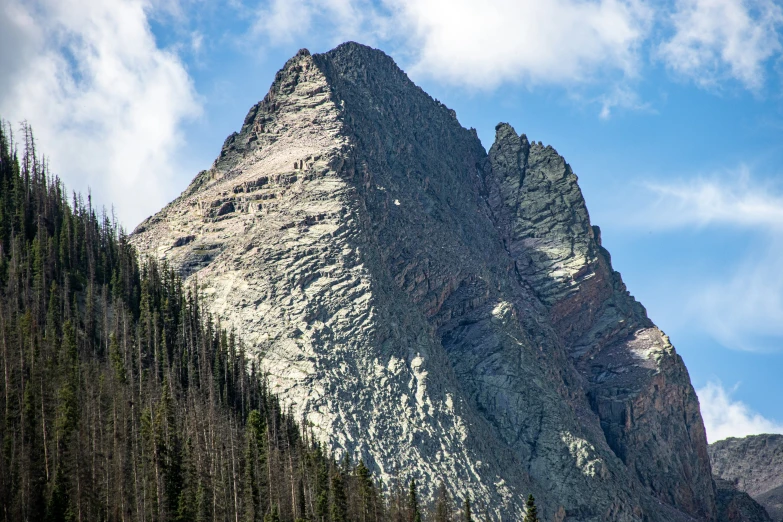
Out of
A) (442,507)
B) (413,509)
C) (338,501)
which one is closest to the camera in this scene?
(338,501)

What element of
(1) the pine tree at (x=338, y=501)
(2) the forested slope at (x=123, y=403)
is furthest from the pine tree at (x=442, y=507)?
(1) the pine tree at (x=338, y=501)

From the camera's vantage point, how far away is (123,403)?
140500 millimetres

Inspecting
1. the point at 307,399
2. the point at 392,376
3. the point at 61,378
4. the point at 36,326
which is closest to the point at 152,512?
the point at 61,378

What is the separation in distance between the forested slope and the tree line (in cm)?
23

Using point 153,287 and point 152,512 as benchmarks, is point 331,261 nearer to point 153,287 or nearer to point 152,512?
point 153,287

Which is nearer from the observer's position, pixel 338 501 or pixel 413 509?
pixel 338 501

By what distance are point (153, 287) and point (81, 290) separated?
1221 centimetres

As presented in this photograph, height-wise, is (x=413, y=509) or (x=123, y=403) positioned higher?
(x=123, y=403)

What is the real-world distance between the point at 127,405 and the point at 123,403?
1319 mm

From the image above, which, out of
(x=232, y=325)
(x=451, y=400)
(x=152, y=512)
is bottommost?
(x=152, y=512)

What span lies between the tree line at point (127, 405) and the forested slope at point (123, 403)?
226 mm

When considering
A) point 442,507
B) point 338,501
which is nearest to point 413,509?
point 442,507

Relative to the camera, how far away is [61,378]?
139250 mm

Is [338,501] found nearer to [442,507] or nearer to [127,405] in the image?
[442,507]
